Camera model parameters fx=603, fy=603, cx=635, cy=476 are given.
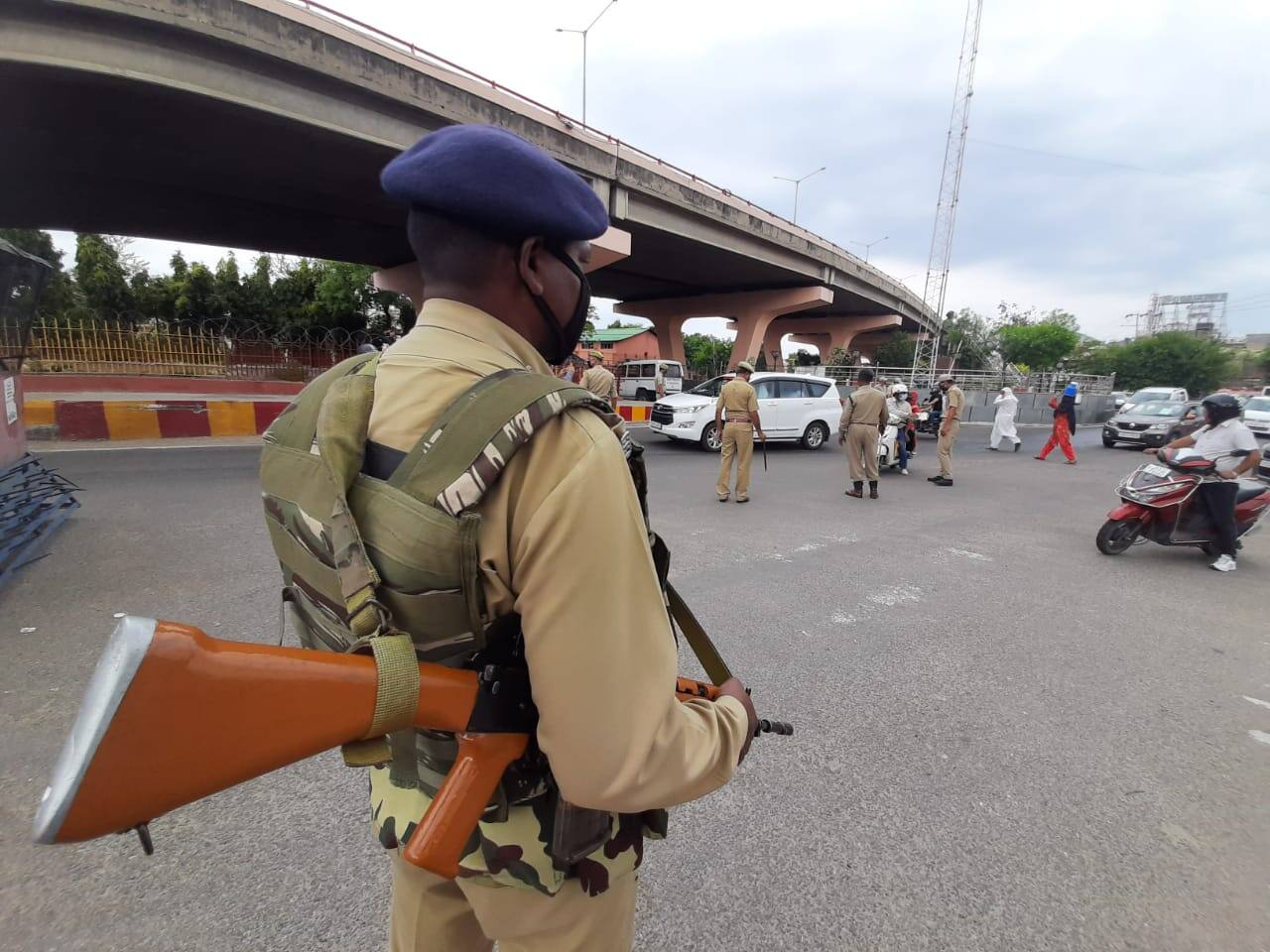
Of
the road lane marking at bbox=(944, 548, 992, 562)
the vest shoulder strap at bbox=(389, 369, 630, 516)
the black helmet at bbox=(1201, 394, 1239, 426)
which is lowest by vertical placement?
the road lane marking at bbox=(944, 548, 992, 562)

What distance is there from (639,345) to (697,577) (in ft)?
173

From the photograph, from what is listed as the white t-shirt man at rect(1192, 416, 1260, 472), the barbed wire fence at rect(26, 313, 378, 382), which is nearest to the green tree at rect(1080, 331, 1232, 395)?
the white t-shirt man at rect(1192, 416, 1260, 472)

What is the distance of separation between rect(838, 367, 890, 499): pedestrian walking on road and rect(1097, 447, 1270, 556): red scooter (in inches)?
102

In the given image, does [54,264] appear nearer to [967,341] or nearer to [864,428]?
[864,428]

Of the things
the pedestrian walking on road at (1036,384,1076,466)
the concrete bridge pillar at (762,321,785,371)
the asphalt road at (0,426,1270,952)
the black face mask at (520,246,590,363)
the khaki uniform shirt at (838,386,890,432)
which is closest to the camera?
the black face mask at (520,246,590,363)

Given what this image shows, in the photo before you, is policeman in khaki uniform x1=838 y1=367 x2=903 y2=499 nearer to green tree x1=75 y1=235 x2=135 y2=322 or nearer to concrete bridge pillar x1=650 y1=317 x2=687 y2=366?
concrete bridge pillar x1=650 y1=317 x2=687 y2=366

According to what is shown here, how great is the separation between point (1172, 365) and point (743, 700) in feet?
190

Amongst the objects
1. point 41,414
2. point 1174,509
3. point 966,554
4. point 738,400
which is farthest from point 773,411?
point 41,414

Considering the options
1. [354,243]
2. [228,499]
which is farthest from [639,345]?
[228,499]

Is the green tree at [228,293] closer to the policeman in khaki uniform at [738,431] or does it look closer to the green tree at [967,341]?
the policeman in khaki uniform at [738,431]

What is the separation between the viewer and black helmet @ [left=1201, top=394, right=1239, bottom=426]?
17.2 feet

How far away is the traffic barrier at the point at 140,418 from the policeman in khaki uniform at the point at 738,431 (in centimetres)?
750

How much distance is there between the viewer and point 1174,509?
542 centimetres

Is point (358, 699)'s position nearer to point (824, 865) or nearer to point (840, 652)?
point (824, 865)
